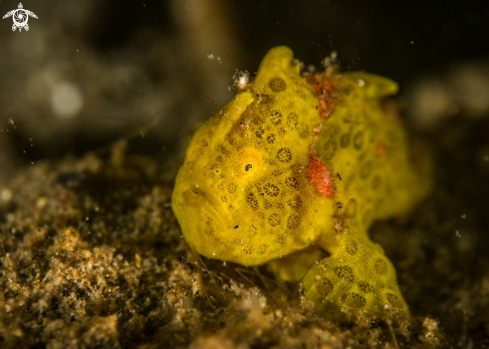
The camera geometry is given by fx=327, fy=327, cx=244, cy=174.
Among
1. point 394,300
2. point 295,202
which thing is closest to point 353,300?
point 394,300

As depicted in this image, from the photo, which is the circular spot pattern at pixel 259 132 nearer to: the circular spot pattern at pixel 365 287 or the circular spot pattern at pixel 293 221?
the circular spot pattern at pixel 293 221

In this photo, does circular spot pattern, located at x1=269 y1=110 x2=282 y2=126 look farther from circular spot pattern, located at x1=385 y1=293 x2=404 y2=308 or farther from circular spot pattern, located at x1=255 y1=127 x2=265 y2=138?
circular spot pattern, located at x1=385 y1=293 x2=404 y2=308

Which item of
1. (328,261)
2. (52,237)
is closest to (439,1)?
(328,261)

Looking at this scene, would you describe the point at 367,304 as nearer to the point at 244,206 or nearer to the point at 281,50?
the point at 244,206

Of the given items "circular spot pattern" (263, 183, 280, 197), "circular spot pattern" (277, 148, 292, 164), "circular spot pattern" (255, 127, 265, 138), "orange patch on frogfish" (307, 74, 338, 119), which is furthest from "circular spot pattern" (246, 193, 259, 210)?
"orange patch on frogfish" (307, 74, 338, 119)

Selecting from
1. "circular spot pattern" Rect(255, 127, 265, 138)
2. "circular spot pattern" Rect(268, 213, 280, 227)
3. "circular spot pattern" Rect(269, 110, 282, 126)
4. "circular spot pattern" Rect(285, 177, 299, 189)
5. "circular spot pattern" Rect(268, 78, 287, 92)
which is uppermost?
"circular spot pattern" Rect(268, 78, 287, 92)

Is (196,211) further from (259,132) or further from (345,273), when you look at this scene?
(345,273)

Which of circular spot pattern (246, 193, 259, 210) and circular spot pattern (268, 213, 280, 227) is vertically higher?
circular spot pattern (246, 193, 259, 210)

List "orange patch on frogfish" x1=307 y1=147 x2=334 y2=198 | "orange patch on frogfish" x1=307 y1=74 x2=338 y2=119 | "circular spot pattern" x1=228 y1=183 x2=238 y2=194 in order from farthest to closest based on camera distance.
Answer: "orange patch on frogfish" x1=307 y1=74 x2=338 y2=119 → "orange patch on frogfish" x1=307 y1=147 x2=334 y2=198 → "circular spot pattern" x1=228 y1=183 x2=238 y2=194
